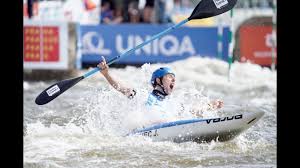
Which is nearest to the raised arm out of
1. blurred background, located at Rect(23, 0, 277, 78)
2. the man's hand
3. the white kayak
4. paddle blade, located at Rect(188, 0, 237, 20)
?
the man's hand

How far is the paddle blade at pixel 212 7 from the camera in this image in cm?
847

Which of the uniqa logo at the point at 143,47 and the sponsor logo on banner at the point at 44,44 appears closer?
the sponsor logo on banner at the point at 44,44

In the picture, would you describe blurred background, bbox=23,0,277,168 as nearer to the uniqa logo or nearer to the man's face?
the uniqa logo

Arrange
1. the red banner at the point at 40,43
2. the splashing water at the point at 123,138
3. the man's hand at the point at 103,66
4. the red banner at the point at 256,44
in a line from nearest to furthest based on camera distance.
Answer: the splashing water at the point at 123,138 → the man's hand at the point at 103,66 → the red banner at the point at 40,43 → the red banner at the point at 256,44

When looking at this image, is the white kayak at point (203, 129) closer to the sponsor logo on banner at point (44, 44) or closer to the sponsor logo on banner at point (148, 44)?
the sponsor logo on banner at point (44, 44)

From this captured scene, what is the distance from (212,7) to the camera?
28.0 feet

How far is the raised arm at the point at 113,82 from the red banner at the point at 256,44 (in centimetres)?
751

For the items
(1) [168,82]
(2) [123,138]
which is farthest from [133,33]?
(2) [123,138]

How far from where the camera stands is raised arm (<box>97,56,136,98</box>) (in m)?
7.67

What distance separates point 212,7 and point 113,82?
1566 millimetres

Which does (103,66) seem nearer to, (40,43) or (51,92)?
(51,92)

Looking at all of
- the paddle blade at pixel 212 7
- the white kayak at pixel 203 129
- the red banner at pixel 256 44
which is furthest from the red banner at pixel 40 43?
the white kayak at pixel 203 129
